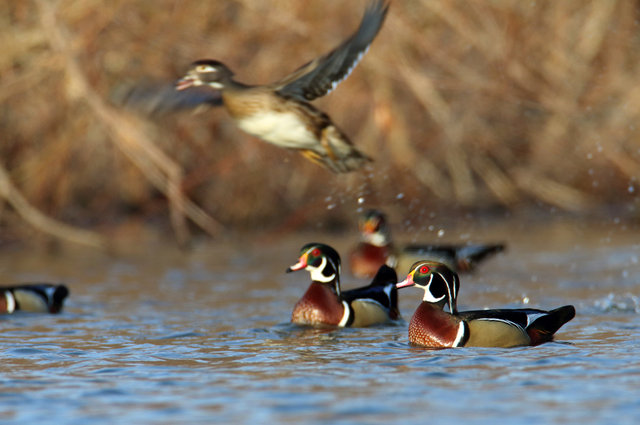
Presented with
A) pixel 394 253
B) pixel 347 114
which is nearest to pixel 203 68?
pixel 394 253

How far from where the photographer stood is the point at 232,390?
567cm

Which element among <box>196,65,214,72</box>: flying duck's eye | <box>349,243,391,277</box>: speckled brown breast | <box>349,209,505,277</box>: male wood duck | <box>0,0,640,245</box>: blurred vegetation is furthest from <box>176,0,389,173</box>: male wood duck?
<box>0,0,640,245</box>: blurred vegetation

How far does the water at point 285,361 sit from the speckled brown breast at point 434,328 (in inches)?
4.4

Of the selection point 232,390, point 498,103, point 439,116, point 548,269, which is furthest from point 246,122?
point 498,103

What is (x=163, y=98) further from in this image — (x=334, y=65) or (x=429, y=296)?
(x=429, y=296)

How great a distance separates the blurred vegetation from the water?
2847 millimetres

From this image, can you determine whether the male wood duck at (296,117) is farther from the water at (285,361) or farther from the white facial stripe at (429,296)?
the water at (285,361)

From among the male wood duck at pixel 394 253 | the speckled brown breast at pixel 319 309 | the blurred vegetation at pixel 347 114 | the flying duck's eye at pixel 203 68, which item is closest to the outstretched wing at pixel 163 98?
the flying duck's eye at pixel 203 68

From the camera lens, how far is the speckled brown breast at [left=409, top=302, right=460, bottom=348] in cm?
692

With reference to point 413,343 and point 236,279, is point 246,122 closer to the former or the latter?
point 413,343

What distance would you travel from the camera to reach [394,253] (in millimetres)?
11523

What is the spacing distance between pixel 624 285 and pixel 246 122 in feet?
14.8

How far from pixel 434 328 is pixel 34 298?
3.77 metres

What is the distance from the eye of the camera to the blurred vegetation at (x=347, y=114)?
13.4 m
